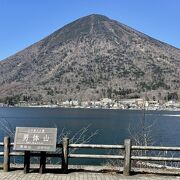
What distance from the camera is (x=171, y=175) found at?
1416 cm

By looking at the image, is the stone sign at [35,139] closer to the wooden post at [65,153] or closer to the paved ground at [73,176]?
the wooden post at [65,153]

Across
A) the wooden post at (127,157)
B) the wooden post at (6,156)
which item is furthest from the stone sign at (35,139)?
the wooden post at (127,157)

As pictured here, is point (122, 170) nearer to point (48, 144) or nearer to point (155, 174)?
point (155, 174)

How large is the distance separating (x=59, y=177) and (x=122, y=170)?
240 cm

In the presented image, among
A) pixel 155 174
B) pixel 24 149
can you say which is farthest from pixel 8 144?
pixel 155 174

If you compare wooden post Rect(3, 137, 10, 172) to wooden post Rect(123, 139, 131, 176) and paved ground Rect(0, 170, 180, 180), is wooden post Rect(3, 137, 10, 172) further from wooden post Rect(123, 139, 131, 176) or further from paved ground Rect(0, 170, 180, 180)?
wooden post Rect(123, 139, 131, 176)

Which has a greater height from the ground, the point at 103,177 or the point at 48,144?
the point at 48,144

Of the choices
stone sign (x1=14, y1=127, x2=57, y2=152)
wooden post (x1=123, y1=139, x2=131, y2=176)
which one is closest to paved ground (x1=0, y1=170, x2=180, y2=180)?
wooden post (x1=123, y1=139, x2=131, y2=176)

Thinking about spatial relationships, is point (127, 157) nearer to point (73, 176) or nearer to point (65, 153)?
point (73, 176)

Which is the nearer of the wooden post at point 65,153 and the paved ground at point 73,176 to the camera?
the paved ground at point 73,176

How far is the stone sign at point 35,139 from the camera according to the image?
1377cm

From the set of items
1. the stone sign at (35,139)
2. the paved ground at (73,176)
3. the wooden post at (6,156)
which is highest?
the stone sign at (35,139)

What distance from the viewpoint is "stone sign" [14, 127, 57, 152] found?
1377 centimetres

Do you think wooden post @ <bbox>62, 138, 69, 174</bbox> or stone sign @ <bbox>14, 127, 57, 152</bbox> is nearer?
stone sign @ <bbox>14, 127, 57, 152</bbox>
